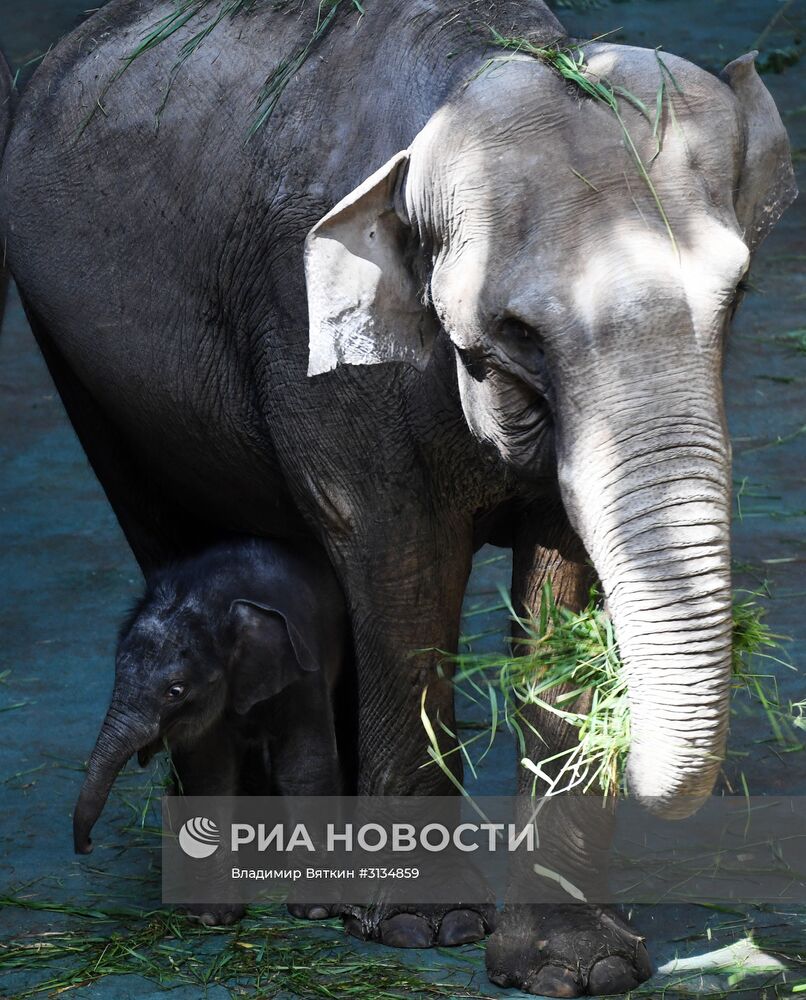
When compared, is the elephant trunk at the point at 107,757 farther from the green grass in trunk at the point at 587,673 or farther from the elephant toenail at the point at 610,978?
the elephant toenail at the point at 610,978

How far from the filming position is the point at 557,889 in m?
4.15

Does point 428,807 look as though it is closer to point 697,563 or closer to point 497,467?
point 497,467

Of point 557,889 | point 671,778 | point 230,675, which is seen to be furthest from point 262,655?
point 671,778

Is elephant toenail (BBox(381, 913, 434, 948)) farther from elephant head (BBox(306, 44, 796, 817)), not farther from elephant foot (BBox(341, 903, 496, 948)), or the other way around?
elephant head (BBox(306, 44, 796, 817))

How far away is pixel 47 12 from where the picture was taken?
14.4m

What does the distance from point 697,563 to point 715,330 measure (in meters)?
0.41

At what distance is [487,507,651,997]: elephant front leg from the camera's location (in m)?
4.07

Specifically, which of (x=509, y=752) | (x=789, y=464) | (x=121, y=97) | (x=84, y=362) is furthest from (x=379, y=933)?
(x=789, y=464)

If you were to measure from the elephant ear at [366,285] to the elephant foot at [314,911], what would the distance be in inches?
57.5

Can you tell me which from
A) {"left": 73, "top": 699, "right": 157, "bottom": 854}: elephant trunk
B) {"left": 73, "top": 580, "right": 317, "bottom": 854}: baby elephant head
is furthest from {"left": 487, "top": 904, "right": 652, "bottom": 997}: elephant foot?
{"left": 73, "top": 699, "right": 157, "bottom": 854}: elephant trunk

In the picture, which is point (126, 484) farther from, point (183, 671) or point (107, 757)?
point (107, 757)

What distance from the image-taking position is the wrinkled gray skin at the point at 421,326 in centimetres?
316

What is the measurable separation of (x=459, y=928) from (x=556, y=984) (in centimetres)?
35

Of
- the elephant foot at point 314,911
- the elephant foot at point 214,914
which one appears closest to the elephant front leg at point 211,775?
the elephant foot at point 214,914
